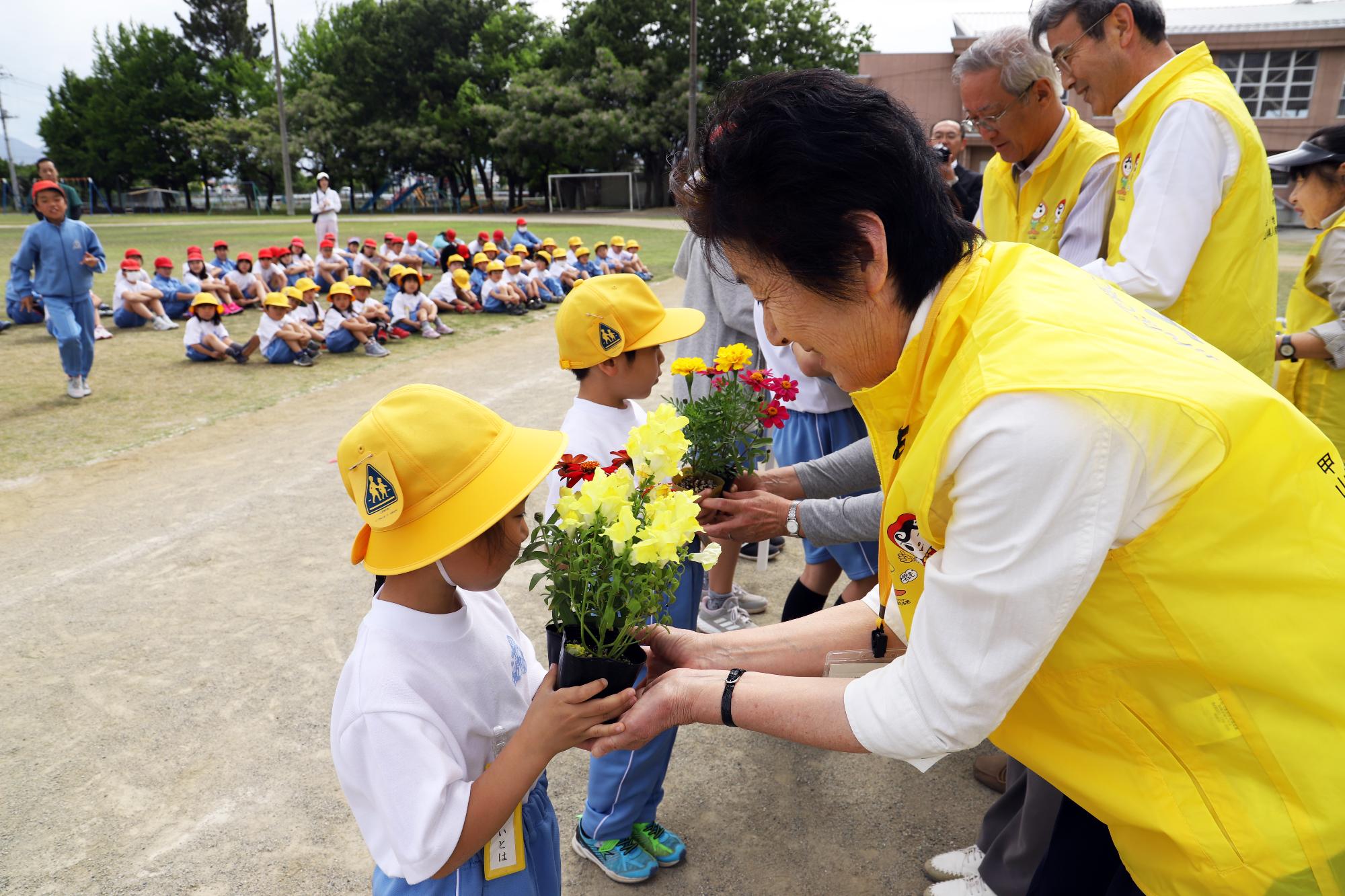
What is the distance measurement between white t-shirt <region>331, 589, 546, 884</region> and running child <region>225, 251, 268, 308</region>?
14832mm

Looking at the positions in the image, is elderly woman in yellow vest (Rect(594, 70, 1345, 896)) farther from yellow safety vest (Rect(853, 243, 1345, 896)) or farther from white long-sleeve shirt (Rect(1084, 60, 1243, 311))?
white long-sleeve shirt (Rect(1084, 60, 1243, 311))

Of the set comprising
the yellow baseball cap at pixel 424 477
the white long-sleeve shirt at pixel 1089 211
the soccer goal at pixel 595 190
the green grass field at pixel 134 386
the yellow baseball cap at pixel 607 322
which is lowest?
the green grass field at pixel 134 386

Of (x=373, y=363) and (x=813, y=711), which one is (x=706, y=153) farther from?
(x=373, y=363)

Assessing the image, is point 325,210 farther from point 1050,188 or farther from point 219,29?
point 219,29

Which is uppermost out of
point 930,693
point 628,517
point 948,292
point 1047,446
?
point 948,292

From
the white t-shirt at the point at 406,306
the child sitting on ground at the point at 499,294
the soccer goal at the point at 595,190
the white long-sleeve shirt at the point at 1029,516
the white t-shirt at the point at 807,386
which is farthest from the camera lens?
the soccer goal at the point at 595,190

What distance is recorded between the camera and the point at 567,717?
5.41ft

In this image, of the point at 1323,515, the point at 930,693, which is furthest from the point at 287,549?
the point at 1323,515

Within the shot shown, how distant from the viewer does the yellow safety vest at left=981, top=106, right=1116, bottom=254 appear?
3.38 metres

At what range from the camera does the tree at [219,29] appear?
63.1m

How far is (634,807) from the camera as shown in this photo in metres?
2.72

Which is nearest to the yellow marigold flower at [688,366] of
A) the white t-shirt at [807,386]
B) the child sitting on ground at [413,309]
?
the white t-shirt at [807,386]

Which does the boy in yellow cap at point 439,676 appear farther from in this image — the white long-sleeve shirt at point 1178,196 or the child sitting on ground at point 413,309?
the child sitting on ground at point 413,309

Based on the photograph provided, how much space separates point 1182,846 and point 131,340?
14.0 meters
